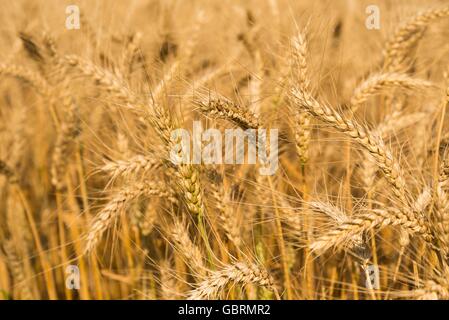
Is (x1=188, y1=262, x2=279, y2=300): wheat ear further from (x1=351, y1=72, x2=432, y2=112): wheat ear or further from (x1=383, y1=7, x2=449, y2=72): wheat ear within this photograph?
(x1=383, y1=7, x2=449, y2=72): wheat ear

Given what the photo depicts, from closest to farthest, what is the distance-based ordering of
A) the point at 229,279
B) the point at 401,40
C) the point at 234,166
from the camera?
the point at 229,279 < the point at 234,166 < the point at 401,40

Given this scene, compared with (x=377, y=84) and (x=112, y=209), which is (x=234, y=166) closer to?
(x=112, y=209)

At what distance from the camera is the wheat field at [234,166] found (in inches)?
62.3

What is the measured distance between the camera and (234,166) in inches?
76.2

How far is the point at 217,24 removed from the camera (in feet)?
12.9

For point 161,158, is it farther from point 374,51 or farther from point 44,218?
point 374,51

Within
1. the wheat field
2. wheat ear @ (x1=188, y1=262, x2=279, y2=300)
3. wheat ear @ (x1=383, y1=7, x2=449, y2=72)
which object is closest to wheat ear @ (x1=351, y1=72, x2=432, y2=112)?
the wheat field

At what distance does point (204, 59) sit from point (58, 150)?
3.26 ft

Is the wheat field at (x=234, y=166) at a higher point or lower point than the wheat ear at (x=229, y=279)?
higher

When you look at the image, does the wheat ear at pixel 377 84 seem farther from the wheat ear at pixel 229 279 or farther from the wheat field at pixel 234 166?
the wheat ear at pixel 229 279

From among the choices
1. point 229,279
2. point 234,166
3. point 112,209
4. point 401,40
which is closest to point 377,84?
point 401,40

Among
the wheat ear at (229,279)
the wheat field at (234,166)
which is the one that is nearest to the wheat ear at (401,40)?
the wheat field at (234,166)

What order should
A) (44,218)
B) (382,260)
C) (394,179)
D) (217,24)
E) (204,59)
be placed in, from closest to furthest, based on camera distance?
1. (394,179)
2. (382,260)
3. (44,218)
4. (204,59)
5. (217,24)
